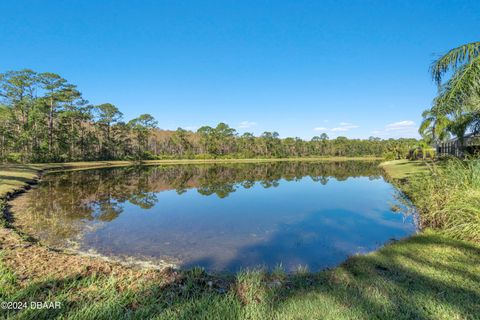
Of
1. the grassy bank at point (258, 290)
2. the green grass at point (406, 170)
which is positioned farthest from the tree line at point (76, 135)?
the grassy bank at point (258, 290)

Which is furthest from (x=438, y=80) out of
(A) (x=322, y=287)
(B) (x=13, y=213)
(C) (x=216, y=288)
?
(B) (x=13, y=213)

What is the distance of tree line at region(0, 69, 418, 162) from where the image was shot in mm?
35000

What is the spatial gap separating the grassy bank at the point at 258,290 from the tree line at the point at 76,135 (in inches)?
1502

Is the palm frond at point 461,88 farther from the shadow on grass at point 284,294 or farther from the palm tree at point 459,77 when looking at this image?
the shadow on grass at point 284,294

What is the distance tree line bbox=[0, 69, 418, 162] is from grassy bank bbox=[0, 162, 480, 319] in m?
38.1

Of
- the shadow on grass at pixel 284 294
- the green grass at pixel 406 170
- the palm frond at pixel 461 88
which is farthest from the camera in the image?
the green grass at pixel 406 170

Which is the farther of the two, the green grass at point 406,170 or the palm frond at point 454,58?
the green grass at point 406,170

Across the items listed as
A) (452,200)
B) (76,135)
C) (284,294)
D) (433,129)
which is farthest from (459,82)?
(76,135)

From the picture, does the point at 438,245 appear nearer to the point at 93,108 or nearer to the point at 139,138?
the point at 93,108

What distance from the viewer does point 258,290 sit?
12.0 feet

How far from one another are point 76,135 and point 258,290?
2067 inches

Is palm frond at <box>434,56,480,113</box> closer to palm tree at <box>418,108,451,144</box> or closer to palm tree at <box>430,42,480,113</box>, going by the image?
palm tree at <box>430,42,480,113</box>

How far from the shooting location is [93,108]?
170ft

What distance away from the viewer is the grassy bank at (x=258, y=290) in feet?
9.71
